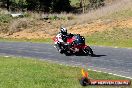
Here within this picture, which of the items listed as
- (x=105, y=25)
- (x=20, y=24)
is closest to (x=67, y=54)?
(x=105, y=25)

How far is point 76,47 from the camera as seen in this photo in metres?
26.2

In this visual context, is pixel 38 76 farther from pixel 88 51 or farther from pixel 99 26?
pixel 99 26

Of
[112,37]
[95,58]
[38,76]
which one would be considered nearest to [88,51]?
[95,58]

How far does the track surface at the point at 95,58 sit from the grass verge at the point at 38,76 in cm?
240

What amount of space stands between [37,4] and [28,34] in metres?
25.2

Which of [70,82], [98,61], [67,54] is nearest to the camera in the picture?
[70,82]

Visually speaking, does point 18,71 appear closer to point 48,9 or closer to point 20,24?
point 20,24

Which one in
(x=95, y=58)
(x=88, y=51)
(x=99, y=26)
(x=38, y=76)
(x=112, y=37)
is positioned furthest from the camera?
(x=99, y=26)

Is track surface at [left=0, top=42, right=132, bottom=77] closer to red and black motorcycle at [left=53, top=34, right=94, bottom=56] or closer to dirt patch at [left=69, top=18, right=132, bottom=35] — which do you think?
red and black motorcycle at [left=53, top=34, right=94, bottom=56]

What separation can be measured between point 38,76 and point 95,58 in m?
8.69

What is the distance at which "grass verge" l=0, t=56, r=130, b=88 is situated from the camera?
1459 centimetres

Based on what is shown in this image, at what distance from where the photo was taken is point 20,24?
48.4 metres

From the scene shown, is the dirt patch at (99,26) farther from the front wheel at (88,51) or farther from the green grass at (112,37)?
the front wheel at (88,51)

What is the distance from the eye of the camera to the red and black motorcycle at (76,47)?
84.8 ft
